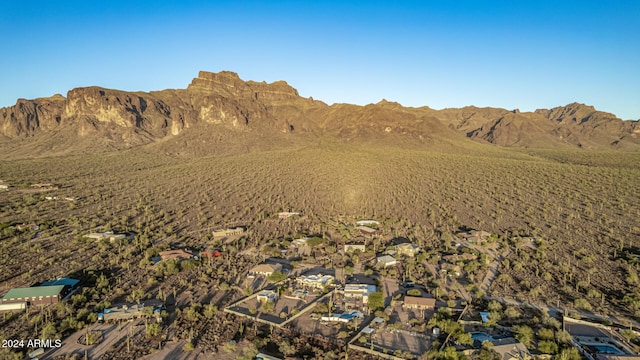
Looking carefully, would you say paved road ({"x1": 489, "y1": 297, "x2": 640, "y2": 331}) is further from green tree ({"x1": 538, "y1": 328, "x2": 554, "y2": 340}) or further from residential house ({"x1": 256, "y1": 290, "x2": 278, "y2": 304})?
residential house ({"x1": 256, "y1": 290, "x2": 278, "y2": 304})

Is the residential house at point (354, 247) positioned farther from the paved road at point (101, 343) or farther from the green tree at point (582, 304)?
the paved road at point (101, 343)

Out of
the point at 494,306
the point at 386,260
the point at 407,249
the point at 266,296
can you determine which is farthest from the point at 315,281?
the point at 494,306

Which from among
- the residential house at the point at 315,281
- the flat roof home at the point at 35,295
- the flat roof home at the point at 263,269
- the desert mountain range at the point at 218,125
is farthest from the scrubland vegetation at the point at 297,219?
the desert mountain range at the point at 218,125

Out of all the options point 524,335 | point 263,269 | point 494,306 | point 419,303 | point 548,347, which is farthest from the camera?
point 263,269

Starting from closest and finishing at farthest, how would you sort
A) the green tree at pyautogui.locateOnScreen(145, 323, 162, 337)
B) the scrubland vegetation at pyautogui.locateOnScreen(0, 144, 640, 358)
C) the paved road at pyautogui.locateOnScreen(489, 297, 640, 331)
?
the green tree at pyautogui.locateOnScreen(145, 323, 162, 337) < the paved road at pyautogui.locateOnScreen(489, 297, 640, 331) < the scrubland vegetation at pyautogui.locateOnScreen(0, 144, 640, 358)

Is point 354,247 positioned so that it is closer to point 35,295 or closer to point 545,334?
point 545,334

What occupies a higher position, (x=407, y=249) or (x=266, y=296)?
(x=407, y=249)

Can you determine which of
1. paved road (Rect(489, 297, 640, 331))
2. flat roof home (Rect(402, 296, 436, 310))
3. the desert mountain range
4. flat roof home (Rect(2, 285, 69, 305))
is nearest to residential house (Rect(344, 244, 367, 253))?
flat roof home (Rect(402, 296, 436, 310))
